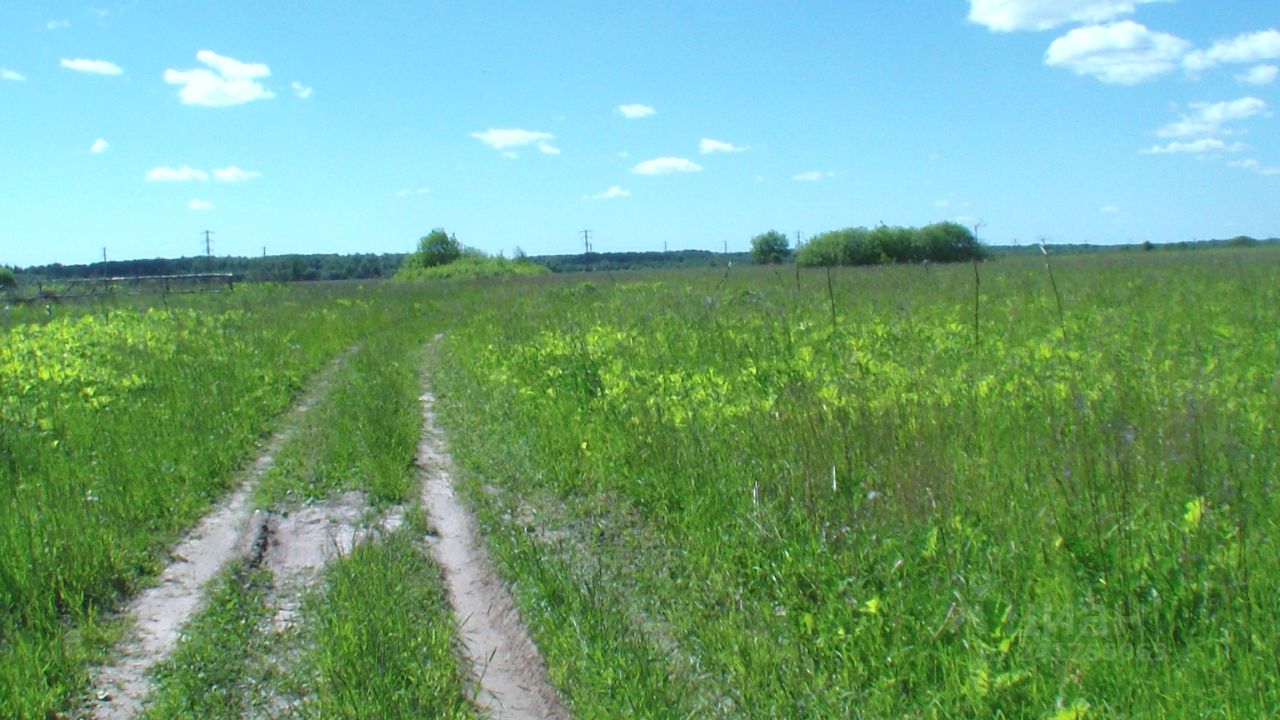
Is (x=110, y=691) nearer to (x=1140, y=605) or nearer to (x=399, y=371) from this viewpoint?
(x=1140, y=605)

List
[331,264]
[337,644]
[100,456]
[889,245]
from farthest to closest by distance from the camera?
[331,264], [889,245], [100,456], [337,644]

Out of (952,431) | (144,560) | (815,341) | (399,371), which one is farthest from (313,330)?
(952,431)

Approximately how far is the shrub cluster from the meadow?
44942mm

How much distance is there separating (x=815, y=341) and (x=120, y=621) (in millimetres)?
7239

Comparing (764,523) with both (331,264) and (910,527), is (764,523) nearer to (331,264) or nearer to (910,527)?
(910,527)

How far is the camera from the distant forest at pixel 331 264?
5469cm

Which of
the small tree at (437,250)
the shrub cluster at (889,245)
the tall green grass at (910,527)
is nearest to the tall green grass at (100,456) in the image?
the tall green grass at (910,527)

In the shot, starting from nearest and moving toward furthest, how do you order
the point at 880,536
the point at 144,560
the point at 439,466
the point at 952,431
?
the point at 880,536 < the point at 144,560 < the point at 952,431 < the point at 439,466

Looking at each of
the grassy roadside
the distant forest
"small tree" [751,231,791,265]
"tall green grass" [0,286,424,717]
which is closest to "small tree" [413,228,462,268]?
the distant forest

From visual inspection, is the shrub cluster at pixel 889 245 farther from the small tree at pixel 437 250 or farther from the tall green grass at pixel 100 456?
the tall green grass at pixel 100 456

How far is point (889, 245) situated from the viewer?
56000 millimetres

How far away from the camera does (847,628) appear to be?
397 cm

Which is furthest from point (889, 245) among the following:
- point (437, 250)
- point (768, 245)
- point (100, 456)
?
point (100, 456)

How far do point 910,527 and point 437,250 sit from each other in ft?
236
